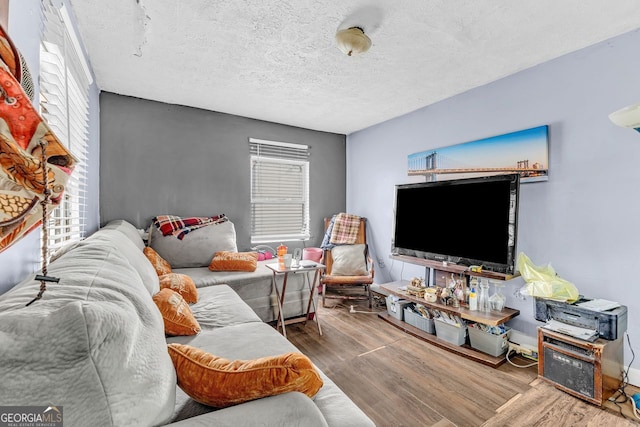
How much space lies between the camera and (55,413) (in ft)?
1.71

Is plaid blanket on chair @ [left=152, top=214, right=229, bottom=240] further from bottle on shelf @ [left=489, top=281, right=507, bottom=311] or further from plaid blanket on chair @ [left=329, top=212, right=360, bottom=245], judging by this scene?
bottle on shelf @ [left=489, top=281, right=507, bottom=311]

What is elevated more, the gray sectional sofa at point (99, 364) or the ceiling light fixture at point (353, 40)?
the ceiling light fixture at point (353, 40)

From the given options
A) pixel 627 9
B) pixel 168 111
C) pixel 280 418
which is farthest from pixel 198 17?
pixel 627 9

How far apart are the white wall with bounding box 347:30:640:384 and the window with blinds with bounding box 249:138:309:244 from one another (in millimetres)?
2042

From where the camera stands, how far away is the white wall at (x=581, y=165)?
6.61 feet

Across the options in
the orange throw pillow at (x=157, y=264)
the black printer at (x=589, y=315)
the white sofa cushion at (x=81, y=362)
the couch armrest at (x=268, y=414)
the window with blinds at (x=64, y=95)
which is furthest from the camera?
the orange throw pillow at (x=157, y=264)

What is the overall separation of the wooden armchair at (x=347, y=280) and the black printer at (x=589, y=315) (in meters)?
1.79

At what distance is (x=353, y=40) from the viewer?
1917 mm

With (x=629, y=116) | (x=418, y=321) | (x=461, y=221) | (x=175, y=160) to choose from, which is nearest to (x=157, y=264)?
(x=175, y=160)

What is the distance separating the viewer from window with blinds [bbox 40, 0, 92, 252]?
1360 millimetres

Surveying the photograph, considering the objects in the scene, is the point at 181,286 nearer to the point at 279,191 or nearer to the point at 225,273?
the point at 225,273

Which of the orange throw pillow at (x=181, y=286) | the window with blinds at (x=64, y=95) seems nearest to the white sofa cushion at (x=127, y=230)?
the window with blinds at (x=64, y=95)

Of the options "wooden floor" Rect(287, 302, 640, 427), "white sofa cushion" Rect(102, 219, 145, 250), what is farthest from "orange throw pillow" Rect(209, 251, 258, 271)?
"wooden floor" Rect(287, 302, 640, 427)

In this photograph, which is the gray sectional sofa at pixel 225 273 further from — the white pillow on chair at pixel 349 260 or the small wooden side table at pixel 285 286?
the white pillow on chair at pixel 349 260
